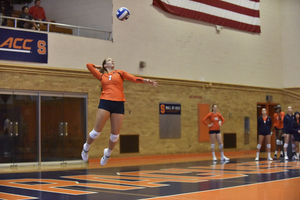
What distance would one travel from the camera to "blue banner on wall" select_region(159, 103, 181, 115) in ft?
66.8

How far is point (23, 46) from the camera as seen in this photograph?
15828 mm

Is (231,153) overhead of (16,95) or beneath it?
beneath

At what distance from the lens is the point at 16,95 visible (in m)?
16.0

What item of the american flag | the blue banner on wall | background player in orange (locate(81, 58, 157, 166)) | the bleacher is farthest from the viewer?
the american flag

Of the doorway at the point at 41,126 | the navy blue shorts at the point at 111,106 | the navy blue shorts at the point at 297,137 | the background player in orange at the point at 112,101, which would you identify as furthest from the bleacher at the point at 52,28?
the navy blue shorts at the point at 297,137

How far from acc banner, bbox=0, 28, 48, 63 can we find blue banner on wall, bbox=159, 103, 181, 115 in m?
6.60

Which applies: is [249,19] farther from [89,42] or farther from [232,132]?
[89,42]

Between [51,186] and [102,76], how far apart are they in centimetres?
313

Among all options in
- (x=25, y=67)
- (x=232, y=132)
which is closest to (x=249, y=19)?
(x=232, y=132)

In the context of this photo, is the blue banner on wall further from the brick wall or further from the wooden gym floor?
the wooden gym floor

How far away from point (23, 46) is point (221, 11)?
486 inches

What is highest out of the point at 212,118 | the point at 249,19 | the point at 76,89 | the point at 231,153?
the point at 249,19

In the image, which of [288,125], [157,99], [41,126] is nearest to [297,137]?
[288,125]

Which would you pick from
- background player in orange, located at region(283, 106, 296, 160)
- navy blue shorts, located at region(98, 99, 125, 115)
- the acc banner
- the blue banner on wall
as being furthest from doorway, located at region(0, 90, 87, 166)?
navy blue shorts, located at region(98, 99, 125, 115)
